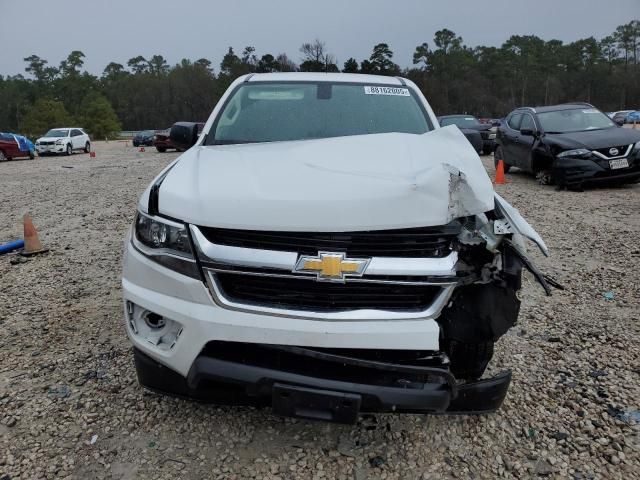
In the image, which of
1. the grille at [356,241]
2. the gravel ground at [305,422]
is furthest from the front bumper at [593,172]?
the grille at [356,241]

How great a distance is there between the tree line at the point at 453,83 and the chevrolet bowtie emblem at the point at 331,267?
8431 cm

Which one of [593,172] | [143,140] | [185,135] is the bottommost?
[593,172]

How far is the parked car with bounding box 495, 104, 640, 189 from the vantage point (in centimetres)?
862

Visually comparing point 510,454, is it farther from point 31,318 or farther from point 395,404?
point 31,318

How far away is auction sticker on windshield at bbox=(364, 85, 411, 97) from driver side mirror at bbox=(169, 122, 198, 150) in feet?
4.44

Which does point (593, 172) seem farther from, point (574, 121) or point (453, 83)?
point (453, 83)

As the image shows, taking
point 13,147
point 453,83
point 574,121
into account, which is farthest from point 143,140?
point 453,83

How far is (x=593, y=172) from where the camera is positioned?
864 cm

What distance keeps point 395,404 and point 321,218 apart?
2.53 feet

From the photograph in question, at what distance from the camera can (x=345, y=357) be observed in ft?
6.25

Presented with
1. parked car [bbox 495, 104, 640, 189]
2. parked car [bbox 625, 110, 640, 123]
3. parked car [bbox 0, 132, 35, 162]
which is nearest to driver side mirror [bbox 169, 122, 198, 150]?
parked car [bbox 495, 104, 640, 189]

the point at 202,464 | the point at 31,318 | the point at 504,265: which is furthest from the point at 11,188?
the point at 504,265

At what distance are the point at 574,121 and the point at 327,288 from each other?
378 inches

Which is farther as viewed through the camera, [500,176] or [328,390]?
[500,176]
